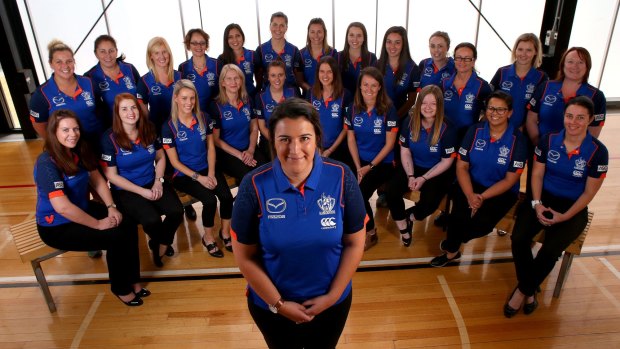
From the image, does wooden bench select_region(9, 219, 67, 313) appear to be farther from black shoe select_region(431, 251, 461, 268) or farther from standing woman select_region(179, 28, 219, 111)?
black shoe select_region(431, 251, 461, 268)

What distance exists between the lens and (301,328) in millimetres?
1688

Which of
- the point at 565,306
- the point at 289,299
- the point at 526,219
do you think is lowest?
the point at 565,306

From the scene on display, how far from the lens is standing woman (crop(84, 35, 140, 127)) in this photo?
3447 millimetres

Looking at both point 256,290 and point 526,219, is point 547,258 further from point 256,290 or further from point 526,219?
point 256,290

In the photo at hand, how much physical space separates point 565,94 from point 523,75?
40cm

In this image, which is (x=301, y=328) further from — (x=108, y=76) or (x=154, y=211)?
(x=108, y=76)

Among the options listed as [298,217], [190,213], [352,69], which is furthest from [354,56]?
[298,217]

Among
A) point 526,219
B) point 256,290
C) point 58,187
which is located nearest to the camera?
point 256,290

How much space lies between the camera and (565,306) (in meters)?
2.75

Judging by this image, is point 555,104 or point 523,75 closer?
point 555,104

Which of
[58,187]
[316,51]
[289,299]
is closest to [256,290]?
[289,299]

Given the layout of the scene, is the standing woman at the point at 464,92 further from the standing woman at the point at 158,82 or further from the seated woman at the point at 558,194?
the standing woman at the point at 158,82

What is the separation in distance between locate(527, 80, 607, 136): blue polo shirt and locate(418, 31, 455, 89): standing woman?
75 centimetres

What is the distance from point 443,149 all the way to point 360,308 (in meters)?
1.31
